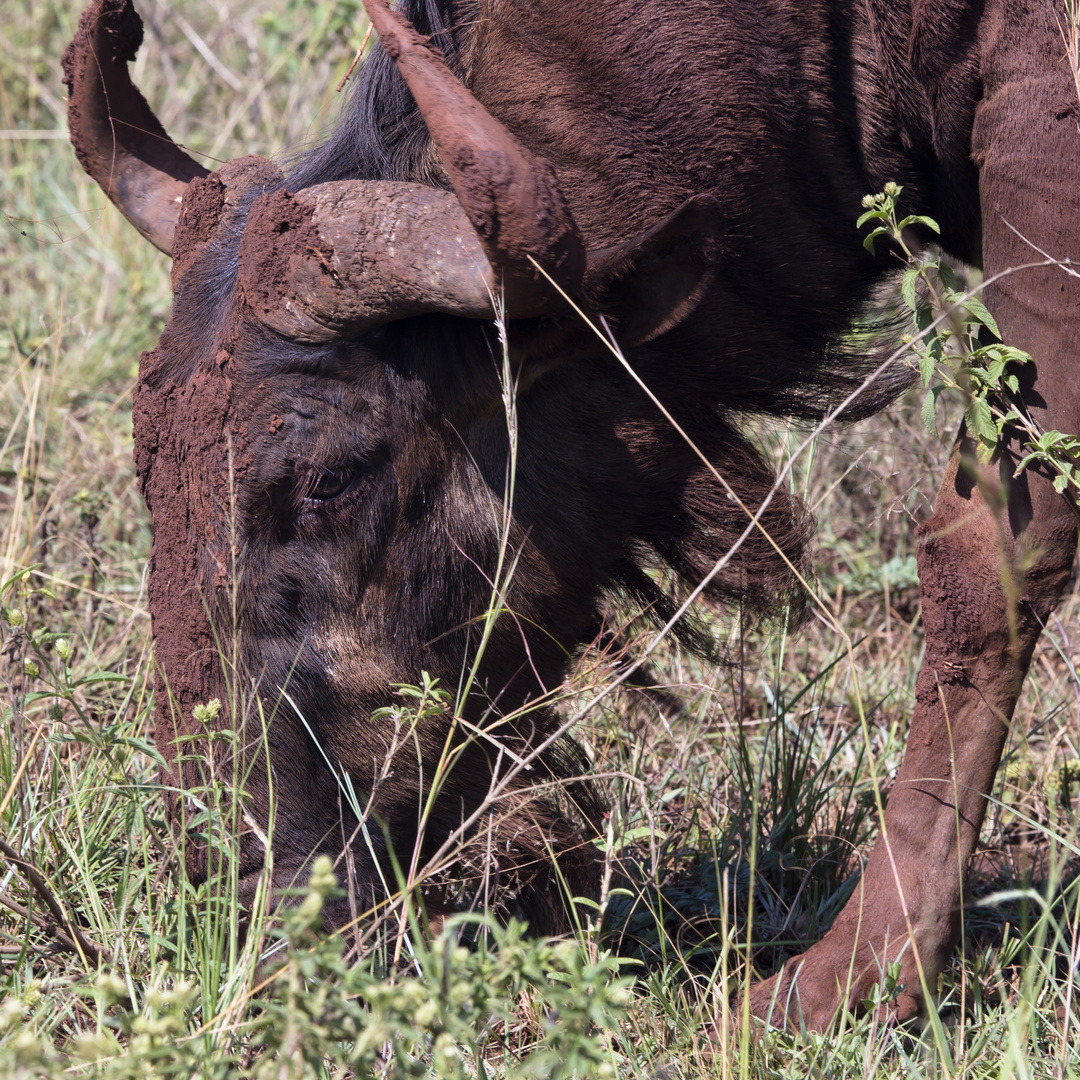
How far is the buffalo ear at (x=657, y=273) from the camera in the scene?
2.37 metres

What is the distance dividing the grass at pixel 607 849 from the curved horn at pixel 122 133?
0.37 metres

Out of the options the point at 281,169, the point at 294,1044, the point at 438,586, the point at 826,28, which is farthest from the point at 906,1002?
the point at 281,169

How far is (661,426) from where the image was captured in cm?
275

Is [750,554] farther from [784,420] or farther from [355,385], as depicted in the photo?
[355,385]

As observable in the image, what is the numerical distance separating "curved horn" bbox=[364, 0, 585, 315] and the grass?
0.98m

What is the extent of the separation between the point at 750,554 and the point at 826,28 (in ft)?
4.07

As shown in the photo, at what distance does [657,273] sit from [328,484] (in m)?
0.82

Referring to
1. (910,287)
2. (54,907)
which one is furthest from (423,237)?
(54,907)

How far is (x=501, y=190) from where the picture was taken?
2086 mm

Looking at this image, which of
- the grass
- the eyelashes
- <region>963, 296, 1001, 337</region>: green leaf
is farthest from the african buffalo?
the grass

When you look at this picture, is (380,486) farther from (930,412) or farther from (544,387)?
(930,412)

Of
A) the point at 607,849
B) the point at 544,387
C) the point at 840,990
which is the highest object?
the point at 544,387

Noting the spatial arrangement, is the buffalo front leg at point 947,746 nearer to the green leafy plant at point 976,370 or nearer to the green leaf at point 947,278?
the green leafy plant at point 976,370

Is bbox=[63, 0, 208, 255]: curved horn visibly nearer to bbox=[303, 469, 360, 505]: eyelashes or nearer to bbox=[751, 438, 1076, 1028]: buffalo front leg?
bbox=[303, 469, 360, 505]: eyelashes
